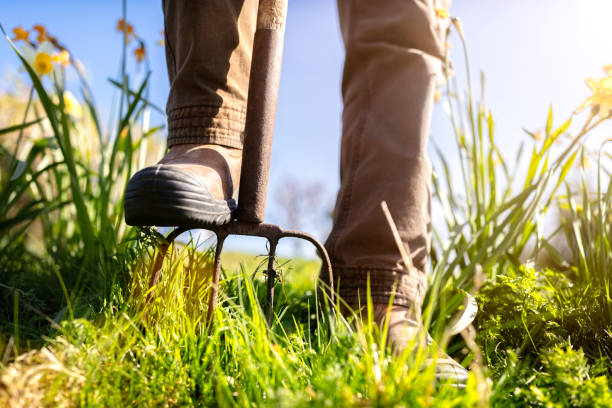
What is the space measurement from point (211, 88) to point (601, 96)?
3.63 feet

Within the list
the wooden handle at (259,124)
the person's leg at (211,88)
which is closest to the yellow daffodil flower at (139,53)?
the person's leg at (211,88)

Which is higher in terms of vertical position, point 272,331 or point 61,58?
point 61,58

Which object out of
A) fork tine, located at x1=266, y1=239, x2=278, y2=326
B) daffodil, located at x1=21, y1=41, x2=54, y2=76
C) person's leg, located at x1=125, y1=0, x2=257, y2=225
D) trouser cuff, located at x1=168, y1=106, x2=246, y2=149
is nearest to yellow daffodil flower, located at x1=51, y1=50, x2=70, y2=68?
daffodil, located at x1=21, y1=41, x2=54, y2=76

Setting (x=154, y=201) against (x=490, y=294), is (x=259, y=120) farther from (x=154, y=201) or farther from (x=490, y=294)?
(x=490, y=294)

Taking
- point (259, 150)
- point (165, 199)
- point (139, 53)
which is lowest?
point (165, 199)

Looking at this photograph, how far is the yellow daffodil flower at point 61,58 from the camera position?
184 cm

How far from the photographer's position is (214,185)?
38.4 inches

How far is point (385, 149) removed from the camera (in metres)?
1.17

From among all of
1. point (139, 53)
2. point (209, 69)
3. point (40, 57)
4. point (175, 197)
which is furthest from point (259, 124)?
point (139, 53)

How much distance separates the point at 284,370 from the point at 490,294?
85 cm

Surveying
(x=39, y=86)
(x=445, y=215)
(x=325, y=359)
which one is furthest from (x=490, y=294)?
(x=39, y=86)

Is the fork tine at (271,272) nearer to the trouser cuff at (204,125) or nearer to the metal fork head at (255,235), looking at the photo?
the metal fork head at (255,235)

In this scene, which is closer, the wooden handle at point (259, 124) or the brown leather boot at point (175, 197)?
the brown leather boot at point (175, 197)

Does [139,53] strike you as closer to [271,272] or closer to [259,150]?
[259,150]
